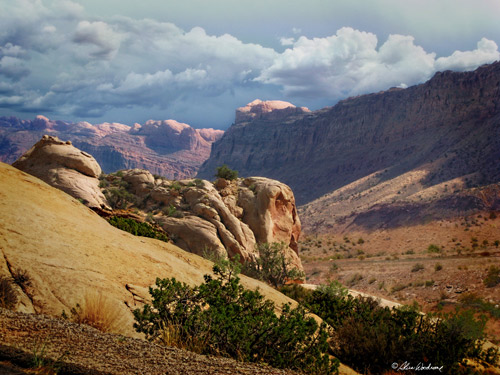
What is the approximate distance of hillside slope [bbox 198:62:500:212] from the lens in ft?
268

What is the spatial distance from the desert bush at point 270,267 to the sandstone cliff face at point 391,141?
5859 centimetres

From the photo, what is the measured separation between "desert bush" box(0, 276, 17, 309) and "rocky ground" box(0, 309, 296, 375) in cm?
80

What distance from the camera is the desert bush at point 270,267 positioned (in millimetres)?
23062

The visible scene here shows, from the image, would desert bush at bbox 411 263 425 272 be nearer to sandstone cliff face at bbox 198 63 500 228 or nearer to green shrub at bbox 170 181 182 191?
green shrub at bbox 170 181 182 191

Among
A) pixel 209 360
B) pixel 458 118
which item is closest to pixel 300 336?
pixel 209 360

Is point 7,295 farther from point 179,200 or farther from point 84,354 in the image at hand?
point 179,200

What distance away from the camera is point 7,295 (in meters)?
7.29

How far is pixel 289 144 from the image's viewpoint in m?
161

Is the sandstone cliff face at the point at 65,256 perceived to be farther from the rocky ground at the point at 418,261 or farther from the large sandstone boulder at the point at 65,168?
the rocky ground at the point at 418,261

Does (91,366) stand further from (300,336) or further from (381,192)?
(381,192)

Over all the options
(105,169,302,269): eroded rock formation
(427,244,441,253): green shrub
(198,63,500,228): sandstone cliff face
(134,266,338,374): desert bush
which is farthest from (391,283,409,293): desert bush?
(198,63,500,228): sandstone cliff face

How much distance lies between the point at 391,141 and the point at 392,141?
460mm

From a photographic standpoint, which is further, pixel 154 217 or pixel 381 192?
pixel 381 192

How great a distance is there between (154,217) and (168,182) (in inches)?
201
